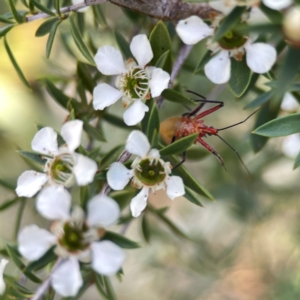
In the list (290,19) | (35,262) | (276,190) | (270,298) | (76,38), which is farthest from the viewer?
(270,298)

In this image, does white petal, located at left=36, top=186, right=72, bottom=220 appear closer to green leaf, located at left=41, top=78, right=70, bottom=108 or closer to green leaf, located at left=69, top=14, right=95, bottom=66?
green leaf, located at left=69, top=14, right=95, bottom=66

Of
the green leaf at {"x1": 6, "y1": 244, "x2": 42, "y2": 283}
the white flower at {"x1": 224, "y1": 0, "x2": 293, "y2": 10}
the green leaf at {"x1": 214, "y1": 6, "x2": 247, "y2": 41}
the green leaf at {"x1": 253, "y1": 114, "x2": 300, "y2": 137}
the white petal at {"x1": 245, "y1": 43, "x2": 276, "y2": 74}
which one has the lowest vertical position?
the green leaf at {"x1": 6, "y1": 244, "x2": 42, "y2": 283}

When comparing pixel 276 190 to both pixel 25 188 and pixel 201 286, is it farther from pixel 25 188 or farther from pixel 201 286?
pixel 25 188

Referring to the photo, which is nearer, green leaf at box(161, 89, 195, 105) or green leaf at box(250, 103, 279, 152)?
green leaf at box(161, 89, 195, 105)

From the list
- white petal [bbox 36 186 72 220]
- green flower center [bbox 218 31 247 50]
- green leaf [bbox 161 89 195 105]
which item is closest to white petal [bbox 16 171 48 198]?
white petal [bbox 36 186 72 220]

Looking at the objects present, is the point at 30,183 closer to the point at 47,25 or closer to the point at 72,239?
the point at 72,239

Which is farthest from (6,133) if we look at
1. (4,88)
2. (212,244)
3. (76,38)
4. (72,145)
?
(72,145)
